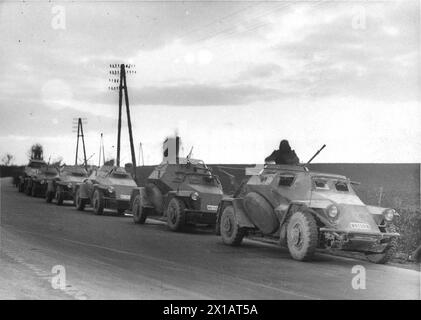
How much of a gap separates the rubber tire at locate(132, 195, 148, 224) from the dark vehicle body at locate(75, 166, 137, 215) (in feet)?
9.60

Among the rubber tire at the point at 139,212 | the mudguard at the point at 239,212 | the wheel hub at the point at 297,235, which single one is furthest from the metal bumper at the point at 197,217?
the wheel hub at the point at 297,235

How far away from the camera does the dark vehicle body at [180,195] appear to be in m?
14.3

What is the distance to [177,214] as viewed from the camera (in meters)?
14.3

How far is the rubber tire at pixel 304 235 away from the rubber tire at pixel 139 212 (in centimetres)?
745

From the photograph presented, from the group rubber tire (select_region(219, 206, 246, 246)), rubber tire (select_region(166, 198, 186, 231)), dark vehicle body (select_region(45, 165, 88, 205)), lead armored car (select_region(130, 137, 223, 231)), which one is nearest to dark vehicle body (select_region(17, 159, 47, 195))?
dark vehicle body (select_region(45, 165, 88, 205))

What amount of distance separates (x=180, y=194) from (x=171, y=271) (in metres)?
6.69

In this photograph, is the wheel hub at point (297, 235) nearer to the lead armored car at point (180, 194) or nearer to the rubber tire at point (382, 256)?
the rubber tire at point (382, 256)

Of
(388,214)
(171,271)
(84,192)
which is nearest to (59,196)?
(84,192)

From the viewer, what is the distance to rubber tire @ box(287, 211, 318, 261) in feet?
30.1

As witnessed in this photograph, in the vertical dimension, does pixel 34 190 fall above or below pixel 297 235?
below

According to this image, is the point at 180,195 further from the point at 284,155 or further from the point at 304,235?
the point at 304,235

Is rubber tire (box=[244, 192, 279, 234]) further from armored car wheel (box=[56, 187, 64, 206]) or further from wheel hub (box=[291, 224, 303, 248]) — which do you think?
armored car wheel (box=[56, 187, 64, 206])

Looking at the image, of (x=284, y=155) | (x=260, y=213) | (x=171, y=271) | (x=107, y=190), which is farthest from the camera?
(x=107, y=190)
